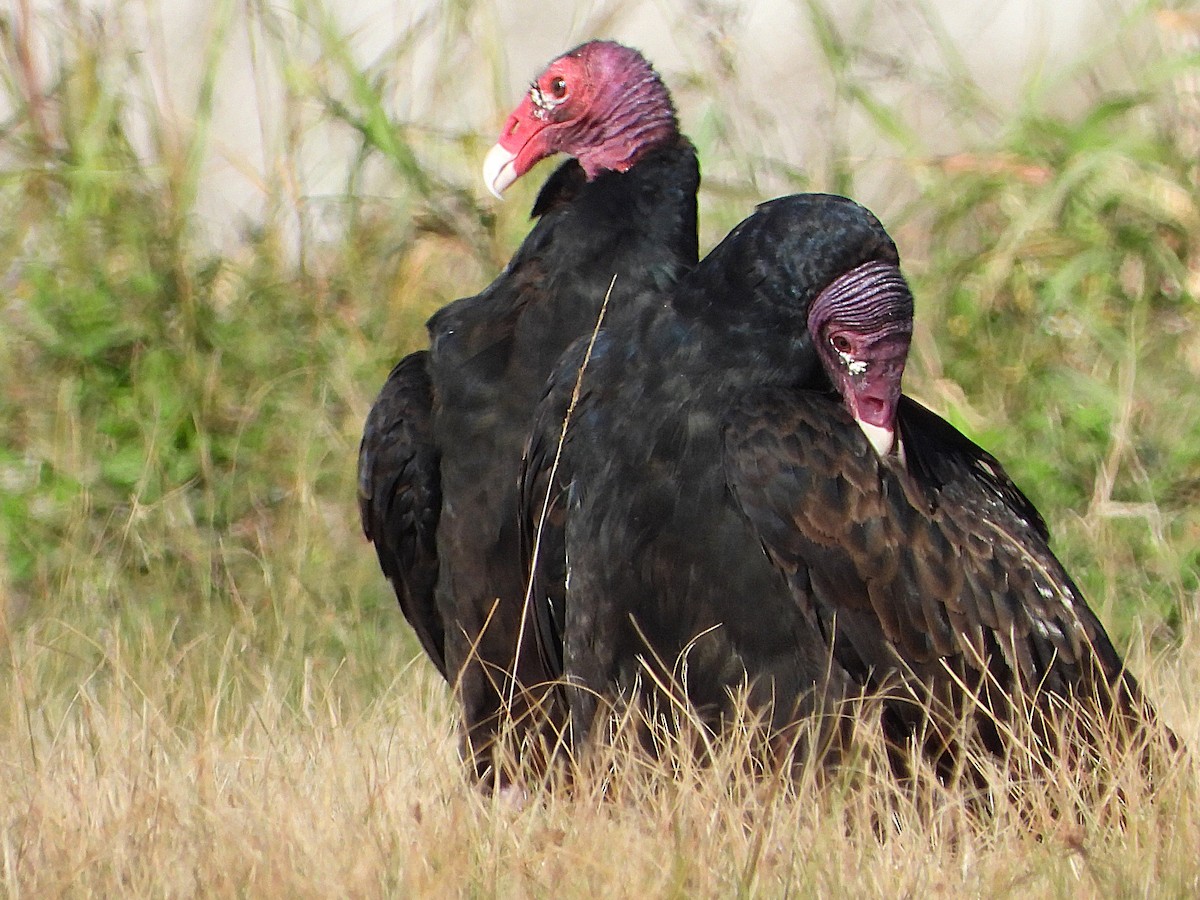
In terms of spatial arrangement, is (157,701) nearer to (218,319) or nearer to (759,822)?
(759,822)

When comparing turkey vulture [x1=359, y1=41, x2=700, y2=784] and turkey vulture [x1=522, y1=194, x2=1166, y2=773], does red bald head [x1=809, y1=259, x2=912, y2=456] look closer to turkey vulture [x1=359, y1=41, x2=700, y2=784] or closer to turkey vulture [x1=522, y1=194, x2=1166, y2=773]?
turkey vulture [x1=522, y1=194, x2=1166, y2=773]

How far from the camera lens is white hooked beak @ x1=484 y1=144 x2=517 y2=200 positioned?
353 cm

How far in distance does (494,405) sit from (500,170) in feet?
1.63

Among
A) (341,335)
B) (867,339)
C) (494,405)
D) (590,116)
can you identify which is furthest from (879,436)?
(341,335)

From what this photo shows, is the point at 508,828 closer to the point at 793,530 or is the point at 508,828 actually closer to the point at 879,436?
the point at 793,530

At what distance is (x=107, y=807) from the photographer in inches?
99.6

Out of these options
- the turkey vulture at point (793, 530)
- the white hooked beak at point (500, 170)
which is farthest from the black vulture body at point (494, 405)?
the turkey vulture at point (793, 530)

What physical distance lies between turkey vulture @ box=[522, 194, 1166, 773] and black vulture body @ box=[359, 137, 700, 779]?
0.85ft

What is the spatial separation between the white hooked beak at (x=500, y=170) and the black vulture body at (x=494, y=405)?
12 cm

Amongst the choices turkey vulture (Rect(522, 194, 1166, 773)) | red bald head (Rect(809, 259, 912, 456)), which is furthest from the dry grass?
red bald head (Rect(809, 259, 912, 456))

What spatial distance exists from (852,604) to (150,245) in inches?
91.2

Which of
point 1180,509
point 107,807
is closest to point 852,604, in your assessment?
point 107,807

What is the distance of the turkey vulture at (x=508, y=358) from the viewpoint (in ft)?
10.8

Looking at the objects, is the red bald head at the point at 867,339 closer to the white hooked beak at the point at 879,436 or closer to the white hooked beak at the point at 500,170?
the white hooked beak at the point at 879,436
